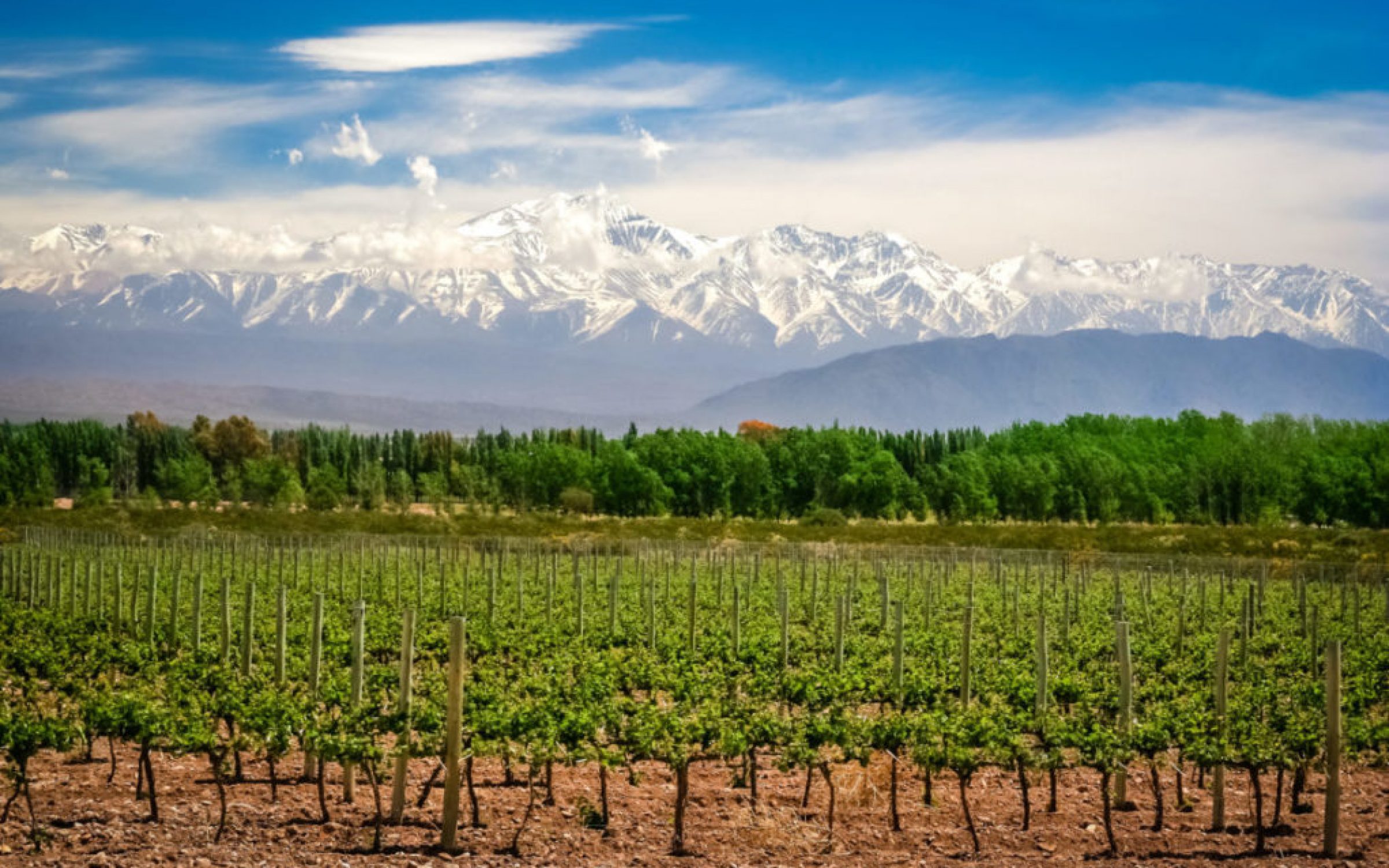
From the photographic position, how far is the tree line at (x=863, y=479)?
9762 cm

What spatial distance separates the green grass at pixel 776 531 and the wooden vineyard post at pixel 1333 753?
4924 cm

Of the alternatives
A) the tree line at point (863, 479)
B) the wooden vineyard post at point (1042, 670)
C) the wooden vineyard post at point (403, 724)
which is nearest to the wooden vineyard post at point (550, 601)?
the wooden vineyard post at point (1042, 670)

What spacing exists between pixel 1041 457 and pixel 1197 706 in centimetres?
9298

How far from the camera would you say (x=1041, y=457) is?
4348 inches

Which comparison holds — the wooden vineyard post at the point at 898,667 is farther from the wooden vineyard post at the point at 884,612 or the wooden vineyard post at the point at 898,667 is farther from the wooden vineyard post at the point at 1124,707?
the wooden vineyard post at the point at 884,612

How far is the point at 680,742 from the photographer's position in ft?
51.9

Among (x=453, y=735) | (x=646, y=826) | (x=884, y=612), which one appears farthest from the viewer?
(x=884, y=612)

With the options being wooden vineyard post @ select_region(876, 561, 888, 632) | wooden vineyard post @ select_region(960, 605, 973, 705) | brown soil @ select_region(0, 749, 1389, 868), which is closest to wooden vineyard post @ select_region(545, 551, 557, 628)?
wooden vineyard post @ select_region(876, 561, 888, 632)

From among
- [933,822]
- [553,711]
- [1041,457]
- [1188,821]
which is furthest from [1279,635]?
[1041,457]

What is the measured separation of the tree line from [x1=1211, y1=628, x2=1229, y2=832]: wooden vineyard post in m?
78.6

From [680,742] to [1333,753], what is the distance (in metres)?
6.89

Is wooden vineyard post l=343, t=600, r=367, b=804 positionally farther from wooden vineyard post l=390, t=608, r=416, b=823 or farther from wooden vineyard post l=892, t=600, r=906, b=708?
wooden vineyard post l=892, t=600, r=906, b=708

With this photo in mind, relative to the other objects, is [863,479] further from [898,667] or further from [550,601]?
[898,667]

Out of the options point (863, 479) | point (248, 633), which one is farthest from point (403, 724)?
point (863, 479)
